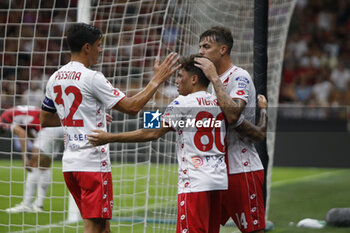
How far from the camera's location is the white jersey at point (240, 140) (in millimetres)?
4078

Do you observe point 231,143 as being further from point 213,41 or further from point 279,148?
point 279,148

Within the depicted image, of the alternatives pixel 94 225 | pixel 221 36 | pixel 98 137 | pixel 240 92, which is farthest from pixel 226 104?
pixel 94 225

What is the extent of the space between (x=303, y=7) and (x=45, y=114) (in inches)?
650

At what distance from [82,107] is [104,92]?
18 centimetres

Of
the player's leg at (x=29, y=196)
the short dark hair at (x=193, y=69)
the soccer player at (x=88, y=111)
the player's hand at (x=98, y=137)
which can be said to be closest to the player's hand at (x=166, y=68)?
the soccer player at (x=88, y=111)

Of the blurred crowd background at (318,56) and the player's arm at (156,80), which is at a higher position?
the blurred crowd background at (318,56)

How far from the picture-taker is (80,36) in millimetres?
4145

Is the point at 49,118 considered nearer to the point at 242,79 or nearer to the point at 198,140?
the point at 198,140

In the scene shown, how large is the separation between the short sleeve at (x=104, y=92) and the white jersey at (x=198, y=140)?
17.4 inches

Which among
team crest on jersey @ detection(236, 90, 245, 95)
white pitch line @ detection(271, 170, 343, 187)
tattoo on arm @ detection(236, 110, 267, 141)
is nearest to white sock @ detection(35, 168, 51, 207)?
tattoo on arm @ detection(236, 110, 267, 141)

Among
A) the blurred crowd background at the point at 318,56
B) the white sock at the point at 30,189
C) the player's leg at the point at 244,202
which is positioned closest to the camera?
the player's leg at the point at 244,202

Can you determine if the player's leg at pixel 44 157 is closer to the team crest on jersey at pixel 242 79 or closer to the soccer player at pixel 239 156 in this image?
the soccer player at pixel 239 156

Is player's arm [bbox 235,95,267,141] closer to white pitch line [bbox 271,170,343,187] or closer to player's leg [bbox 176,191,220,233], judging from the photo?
player's leg [bbox 176,191,220,233]

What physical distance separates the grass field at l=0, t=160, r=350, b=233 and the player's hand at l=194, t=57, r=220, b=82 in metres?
1.84
